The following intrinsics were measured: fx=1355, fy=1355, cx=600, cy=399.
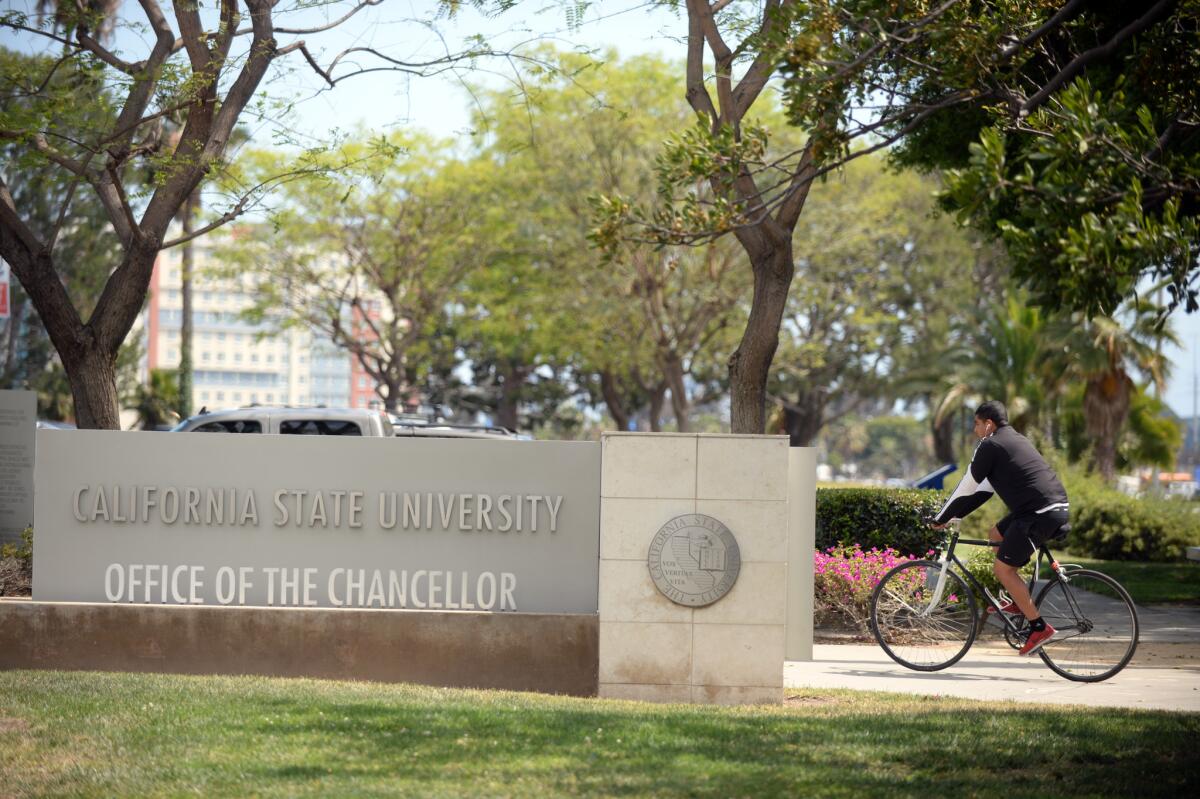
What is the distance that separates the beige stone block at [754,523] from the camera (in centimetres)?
879

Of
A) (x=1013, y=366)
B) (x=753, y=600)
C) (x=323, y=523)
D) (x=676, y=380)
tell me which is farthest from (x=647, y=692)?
(x=1013, y=366)

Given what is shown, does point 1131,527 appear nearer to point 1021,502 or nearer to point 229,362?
point 1021,502

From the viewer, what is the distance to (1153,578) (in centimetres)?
1925

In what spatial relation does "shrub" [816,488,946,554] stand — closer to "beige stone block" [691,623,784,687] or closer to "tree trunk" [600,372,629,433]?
"beige stone block" [691,623,784,687]

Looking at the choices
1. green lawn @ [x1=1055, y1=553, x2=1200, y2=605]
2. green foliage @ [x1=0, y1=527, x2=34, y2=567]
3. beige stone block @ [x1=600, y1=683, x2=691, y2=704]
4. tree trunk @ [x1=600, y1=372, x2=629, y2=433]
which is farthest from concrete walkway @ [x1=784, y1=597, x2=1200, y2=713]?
tree trunk @ [x1=600, y1=372, x2=629, y2=433]

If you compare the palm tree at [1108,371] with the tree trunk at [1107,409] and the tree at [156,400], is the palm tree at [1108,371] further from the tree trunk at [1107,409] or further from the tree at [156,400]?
the tree at [156,400]

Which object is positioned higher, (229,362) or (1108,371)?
(229,362)

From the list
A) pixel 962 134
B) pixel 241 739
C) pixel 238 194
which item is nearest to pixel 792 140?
pixel 962 134

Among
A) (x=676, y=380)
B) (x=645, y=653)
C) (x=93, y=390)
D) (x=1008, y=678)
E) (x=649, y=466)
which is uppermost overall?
(x=676, y=380)

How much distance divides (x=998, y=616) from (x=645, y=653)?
2.93 metres

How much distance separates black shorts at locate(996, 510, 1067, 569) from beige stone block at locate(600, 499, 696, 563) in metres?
2.57

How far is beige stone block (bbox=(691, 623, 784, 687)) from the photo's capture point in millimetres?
8789

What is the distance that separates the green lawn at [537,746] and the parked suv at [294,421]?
814 cm

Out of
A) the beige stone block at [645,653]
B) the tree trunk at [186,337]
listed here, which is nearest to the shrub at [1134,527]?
the beige stone block at [645,653]
